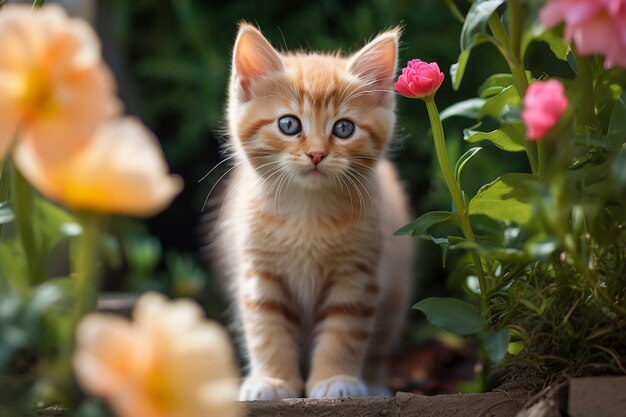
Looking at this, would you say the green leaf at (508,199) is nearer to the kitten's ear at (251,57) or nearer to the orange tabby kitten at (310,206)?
the orange tabby kitten at (310,206)

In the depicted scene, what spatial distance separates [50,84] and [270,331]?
3.61 ft

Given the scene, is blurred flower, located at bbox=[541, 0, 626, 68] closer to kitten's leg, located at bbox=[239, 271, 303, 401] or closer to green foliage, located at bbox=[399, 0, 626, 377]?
green foliage, located at bbox=[399, 0, 626, 377]

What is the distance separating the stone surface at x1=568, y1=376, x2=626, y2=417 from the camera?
1.02m

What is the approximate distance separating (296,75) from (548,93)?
98 centimetres

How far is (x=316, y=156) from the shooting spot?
163 centimetres

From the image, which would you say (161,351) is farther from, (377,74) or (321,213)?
(377,74)

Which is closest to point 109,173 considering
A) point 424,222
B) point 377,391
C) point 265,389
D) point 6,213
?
point 6,213

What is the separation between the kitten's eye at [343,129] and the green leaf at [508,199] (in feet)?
1.77

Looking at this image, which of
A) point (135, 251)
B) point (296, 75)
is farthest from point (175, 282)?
point (296, 75)

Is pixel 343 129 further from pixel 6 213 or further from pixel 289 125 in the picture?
pixel 6 213

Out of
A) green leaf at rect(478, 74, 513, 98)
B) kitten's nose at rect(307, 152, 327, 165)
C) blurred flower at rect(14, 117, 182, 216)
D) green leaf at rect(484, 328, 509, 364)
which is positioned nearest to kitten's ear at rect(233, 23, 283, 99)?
kitten's nose at rect(307, 152, 327, 165)

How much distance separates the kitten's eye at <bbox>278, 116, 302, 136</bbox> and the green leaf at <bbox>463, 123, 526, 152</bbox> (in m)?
0.48

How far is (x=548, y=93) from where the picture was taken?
857mm

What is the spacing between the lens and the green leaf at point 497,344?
1.04 m
